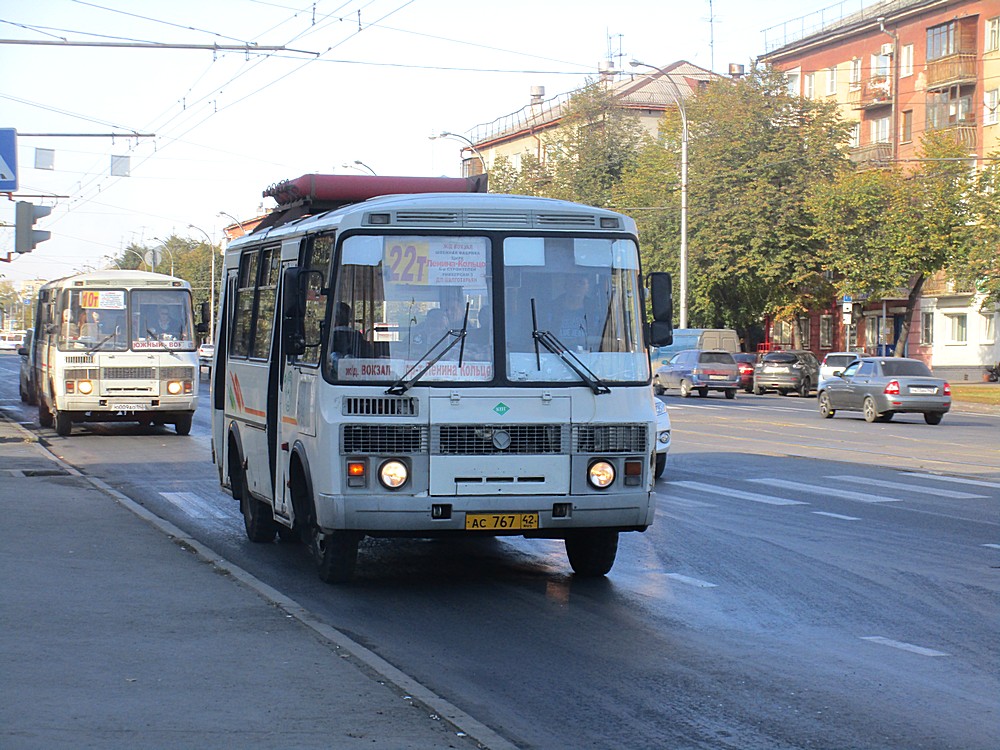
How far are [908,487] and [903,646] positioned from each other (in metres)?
9.65

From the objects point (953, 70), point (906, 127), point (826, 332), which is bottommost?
point (826, 332)

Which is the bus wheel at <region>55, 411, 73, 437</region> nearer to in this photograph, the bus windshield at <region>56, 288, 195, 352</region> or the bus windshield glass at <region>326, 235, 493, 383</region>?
the bus windshield at <region>56, 288, 195, 352</region>

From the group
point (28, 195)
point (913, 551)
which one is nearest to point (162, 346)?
point (913, 551)

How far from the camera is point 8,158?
987 inches

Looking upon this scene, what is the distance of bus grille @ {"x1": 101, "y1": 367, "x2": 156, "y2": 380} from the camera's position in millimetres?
24891

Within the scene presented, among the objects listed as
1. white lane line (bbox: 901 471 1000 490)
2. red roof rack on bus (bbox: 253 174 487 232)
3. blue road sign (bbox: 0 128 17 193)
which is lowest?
white lane line (bbox: 901 471 1000 490)

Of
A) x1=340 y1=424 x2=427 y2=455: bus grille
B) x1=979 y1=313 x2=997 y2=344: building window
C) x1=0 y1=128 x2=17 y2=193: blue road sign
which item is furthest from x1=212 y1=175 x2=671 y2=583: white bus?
x1=979 y1=313 x2=997 y2=344: building window

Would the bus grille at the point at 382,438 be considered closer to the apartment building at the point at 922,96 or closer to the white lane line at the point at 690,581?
the white lane line at the point at 690,581

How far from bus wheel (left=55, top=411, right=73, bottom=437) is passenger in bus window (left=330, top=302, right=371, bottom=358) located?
55.6 feet

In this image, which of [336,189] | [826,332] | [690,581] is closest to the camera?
[690,581]

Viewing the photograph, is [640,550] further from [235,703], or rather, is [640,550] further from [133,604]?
[235,703]

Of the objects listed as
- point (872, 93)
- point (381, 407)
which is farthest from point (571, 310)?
point (872, 93)

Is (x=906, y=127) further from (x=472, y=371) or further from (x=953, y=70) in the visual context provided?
(x=472, y=371)

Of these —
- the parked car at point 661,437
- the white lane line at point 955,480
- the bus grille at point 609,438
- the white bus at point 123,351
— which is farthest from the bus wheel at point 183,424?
the bus grille at point 609,438
